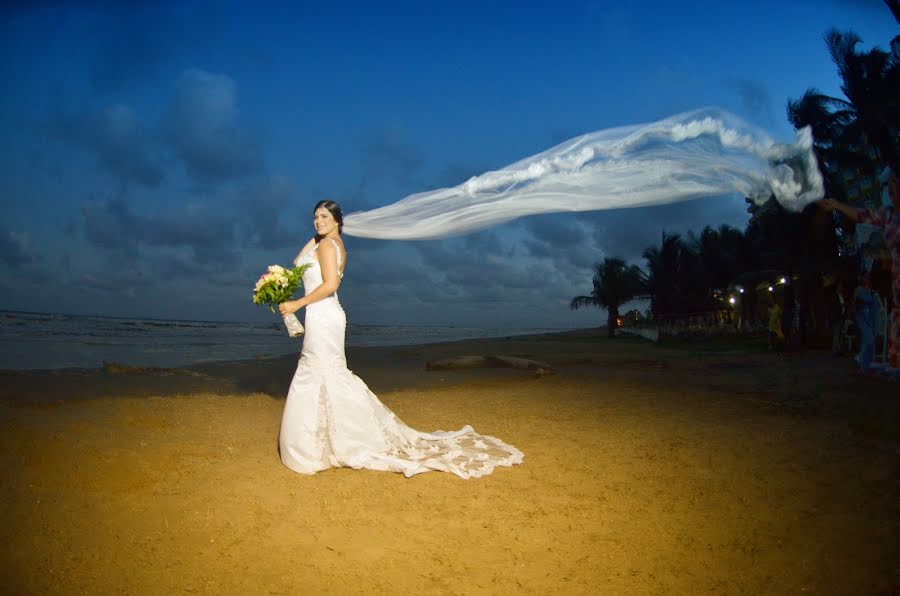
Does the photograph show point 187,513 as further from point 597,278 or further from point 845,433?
point 597,278

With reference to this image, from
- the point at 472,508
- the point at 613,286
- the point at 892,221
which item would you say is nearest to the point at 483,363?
the point at 892,221

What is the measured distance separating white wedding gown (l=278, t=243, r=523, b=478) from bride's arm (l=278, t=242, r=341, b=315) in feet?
0.45

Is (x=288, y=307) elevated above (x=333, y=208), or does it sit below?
below

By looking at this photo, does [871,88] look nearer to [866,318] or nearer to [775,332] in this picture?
[775,332]

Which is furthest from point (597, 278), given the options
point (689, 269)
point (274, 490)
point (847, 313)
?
point (274, 490)

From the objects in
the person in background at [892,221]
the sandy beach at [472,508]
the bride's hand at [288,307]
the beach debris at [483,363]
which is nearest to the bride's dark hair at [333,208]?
the bride's hand at [288,307]

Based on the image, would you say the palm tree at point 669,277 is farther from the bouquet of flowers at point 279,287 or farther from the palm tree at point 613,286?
the bouquet of flowers at point 279,287

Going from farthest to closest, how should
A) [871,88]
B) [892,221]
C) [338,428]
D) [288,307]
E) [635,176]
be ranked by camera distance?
[871,88] → [892,221] → [635,176] → [288,307] → [338,428]

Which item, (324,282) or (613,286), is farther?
(613,286)

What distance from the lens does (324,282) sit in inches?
221

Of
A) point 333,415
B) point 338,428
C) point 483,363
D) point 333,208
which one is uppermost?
point 333,208

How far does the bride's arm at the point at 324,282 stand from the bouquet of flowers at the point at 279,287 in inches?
5.6

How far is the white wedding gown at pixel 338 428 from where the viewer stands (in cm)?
534

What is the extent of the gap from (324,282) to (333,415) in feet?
4.71
